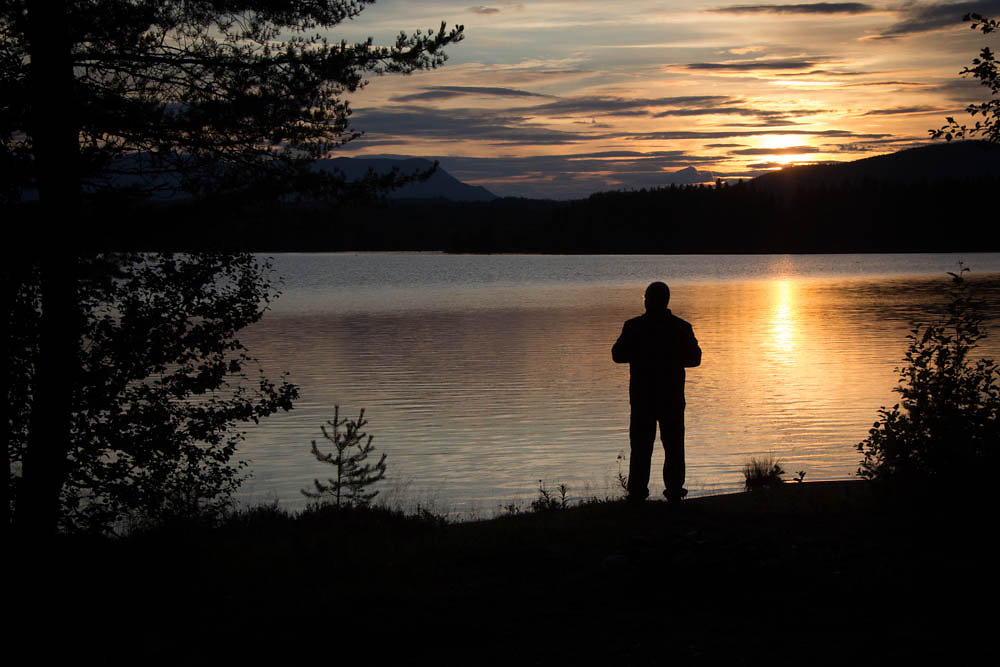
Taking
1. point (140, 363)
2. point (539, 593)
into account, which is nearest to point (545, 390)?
point (140, 363)

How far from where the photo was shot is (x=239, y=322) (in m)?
9.91

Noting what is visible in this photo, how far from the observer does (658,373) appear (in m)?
9.16

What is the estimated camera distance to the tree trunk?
25.7ft

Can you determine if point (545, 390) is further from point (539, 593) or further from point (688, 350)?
point (539, 593)

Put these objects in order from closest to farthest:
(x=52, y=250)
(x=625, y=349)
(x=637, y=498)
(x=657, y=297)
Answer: (x=52, y=250) → (x=657, y=297) → (x=625, y=349) → (x=637, y=498)

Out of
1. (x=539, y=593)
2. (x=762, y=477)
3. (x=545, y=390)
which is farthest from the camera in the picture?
(x=545, y=390)

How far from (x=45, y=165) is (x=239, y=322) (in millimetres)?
2622

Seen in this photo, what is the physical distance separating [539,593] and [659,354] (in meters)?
3.10

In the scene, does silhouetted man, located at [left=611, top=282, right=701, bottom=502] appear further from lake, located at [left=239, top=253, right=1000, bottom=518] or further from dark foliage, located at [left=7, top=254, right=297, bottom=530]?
lake, located at [left=239, top=253, right=1000, bottom=518]

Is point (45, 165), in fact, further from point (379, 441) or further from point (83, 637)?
point (379, 441)

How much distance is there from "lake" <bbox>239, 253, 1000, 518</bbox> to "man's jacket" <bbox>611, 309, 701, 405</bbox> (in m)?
4.58

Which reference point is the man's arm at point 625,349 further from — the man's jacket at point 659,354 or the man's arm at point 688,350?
the man's arm at point 688,350

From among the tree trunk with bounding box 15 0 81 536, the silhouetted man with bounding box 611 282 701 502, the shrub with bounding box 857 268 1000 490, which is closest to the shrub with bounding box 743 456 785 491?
the shrub with bounding box 857 268 1000 490

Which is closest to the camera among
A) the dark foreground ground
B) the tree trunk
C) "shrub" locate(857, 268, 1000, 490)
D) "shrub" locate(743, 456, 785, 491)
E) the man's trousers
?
the dark foreground ground
